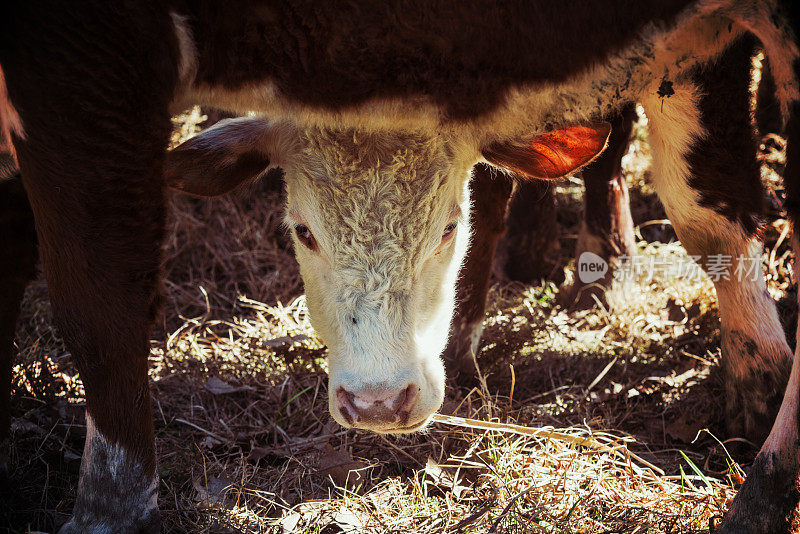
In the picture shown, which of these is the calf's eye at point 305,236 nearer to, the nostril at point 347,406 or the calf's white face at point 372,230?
the calf's white face at point 372,230

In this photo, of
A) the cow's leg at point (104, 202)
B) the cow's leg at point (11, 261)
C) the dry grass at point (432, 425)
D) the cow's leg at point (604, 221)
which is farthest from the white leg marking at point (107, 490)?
the cow's leg at point (604, 221)

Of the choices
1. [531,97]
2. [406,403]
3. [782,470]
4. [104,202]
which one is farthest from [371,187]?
[782,470]

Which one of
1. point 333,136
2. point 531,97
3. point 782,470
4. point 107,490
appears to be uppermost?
point 531,97

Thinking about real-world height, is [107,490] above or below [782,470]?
below

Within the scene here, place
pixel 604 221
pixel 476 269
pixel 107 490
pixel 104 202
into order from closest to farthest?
pixel 104 202 → pixel 107 490 → pixel 476 269 → pixel 604 221

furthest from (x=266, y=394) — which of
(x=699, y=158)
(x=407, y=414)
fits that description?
(x=699, y=158)

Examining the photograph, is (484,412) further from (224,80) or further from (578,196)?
(578,196)

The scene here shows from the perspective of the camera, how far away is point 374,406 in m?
2.22

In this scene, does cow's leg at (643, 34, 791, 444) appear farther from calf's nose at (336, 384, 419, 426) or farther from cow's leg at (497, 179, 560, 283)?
calf's nose at (336, 384, 419, 426)

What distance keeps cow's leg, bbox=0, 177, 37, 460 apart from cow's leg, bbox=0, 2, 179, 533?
2.01ft

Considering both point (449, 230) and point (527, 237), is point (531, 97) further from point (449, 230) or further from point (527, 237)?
point (527, 237)

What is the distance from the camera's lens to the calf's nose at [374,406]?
2227 mm

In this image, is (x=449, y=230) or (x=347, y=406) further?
(x=449, y=230)

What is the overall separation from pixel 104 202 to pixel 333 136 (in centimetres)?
81
